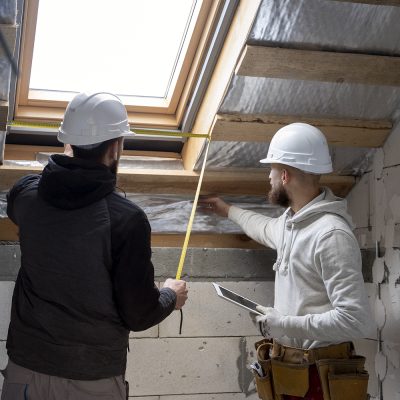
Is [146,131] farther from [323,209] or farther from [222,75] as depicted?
[323,209]

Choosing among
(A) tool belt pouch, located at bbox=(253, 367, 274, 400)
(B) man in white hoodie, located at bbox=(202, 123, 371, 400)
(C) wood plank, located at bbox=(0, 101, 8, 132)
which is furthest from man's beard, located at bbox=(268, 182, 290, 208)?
(C) wood plank, located at bbox=(0, 101, 8, 132)

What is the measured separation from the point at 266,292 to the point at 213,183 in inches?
24.5

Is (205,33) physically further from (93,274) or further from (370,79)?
(93,274)

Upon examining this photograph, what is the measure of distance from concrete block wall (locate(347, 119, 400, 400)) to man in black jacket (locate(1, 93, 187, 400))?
1.23m

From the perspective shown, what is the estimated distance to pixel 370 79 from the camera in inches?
97.2

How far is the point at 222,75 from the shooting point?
8.12 feet

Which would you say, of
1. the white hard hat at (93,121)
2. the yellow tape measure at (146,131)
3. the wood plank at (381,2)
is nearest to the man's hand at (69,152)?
the white hard hat at (93,121)

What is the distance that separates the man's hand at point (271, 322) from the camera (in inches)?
90.7

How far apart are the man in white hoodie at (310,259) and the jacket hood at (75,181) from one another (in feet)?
2.59

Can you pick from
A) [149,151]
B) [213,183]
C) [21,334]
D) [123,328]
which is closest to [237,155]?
[213,183]

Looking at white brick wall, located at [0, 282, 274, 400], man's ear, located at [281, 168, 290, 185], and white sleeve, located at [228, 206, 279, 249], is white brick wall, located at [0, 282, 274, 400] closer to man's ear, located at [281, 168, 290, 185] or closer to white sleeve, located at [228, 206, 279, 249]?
white sleeve, located at [228, 206, 279, 249]

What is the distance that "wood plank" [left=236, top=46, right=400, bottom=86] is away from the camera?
229 cm

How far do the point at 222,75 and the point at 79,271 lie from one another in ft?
3.19

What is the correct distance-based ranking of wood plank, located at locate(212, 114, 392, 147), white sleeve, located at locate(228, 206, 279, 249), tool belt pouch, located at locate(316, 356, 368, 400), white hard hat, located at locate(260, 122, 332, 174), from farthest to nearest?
white sleeve, located at locate(228, 206, 279, 249), wood plank, located at locate(212, 114, 392, 147), white hard hat, located at locate(260, 122, 332, 174), tool belt pouch, located at locate(316, 356, 368, 400)
